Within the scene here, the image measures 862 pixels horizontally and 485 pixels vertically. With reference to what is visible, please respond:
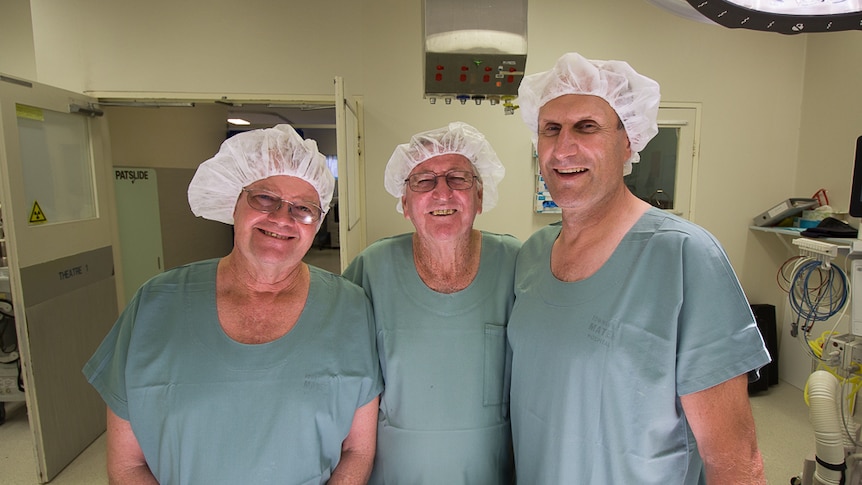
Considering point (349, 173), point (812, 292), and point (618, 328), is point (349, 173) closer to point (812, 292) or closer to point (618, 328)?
point (618, 328)

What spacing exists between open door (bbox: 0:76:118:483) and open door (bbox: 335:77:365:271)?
4.96 ft

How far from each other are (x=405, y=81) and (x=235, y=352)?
239 centimetres

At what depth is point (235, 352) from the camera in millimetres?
977

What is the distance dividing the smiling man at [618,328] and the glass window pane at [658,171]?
2296 mm

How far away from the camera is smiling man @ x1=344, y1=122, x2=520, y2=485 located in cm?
113

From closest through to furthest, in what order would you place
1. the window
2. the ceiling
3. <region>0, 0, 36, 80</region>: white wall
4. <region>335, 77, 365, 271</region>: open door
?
<region>335, 77, 365, 271</region>: open door, the window, <region>0, 0, 36, 80</region>: white wall, the ceiling

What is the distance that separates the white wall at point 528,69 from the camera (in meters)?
2.75

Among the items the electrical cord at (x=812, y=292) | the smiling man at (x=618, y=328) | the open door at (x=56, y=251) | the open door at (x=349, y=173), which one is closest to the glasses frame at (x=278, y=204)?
the smiling man at (x=618, y=328)

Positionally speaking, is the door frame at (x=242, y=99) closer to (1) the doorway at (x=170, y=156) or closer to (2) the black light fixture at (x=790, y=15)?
(1) the doorway at (x=170, y=156)

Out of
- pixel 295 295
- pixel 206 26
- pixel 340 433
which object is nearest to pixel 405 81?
pixel 206 26

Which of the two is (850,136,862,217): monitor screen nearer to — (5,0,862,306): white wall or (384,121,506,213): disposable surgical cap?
(5,0,862,306): white wall

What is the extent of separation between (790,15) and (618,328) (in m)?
0.58

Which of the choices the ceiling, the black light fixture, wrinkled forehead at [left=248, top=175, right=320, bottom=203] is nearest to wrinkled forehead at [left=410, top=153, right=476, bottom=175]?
wrinkled forehead at [left=248, top=175, right=320, bottom=203]

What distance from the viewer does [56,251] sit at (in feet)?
7.77
